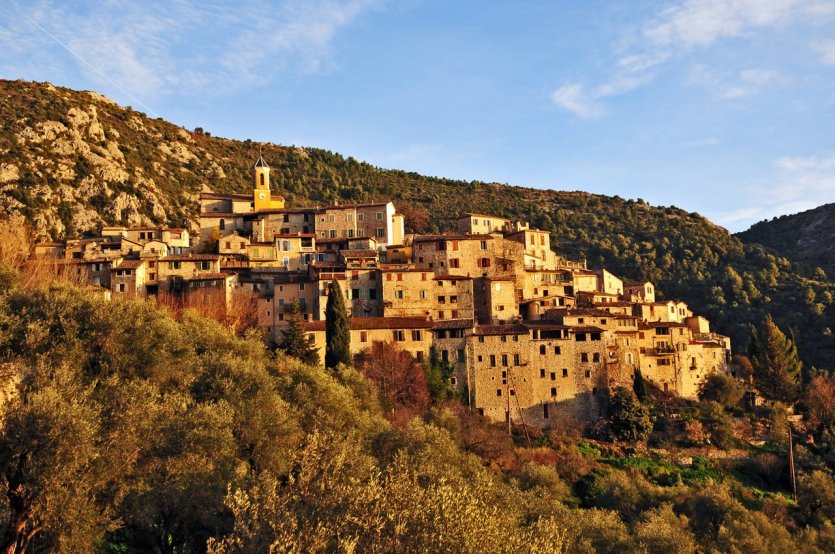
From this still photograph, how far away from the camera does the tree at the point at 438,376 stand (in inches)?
2335

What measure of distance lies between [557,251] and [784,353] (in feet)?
133

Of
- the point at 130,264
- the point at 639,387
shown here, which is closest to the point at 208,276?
the point at 130,264

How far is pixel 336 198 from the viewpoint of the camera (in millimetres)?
113438

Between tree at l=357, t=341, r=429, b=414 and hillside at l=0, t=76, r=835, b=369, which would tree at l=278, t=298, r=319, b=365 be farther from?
hillside at l=0, t=76, r=835, b=369

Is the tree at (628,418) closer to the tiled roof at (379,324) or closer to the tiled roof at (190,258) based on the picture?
the tiled roof at (379,324)

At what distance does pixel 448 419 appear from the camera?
5366 cm

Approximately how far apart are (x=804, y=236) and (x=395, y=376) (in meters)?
114

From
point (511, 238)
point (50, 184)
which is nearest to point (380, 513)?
point (511, 238)

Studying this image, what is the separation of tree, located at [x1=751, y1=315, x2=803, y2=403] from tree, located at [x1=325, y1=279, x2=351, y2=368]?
123 feet

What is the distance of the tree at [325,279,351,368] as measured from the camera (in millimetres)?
58125

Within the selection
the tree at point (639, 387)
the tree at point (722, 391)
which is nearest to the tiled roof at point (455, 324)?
the tree at point (639, 387)

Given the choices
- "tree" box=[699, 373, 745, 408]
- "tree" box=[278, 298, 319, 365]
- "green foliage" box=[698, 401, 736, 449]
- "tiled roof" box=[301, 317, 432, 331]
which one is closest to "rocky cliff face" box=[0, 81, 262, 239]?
"tiled roof" box=[301, 317, 432, 331]

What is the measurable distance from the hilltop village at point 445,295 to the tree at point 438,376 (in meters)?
0.55

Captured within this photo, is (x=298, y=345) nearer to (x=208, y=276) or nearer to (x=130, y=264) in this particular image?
(x=208, y=276)
